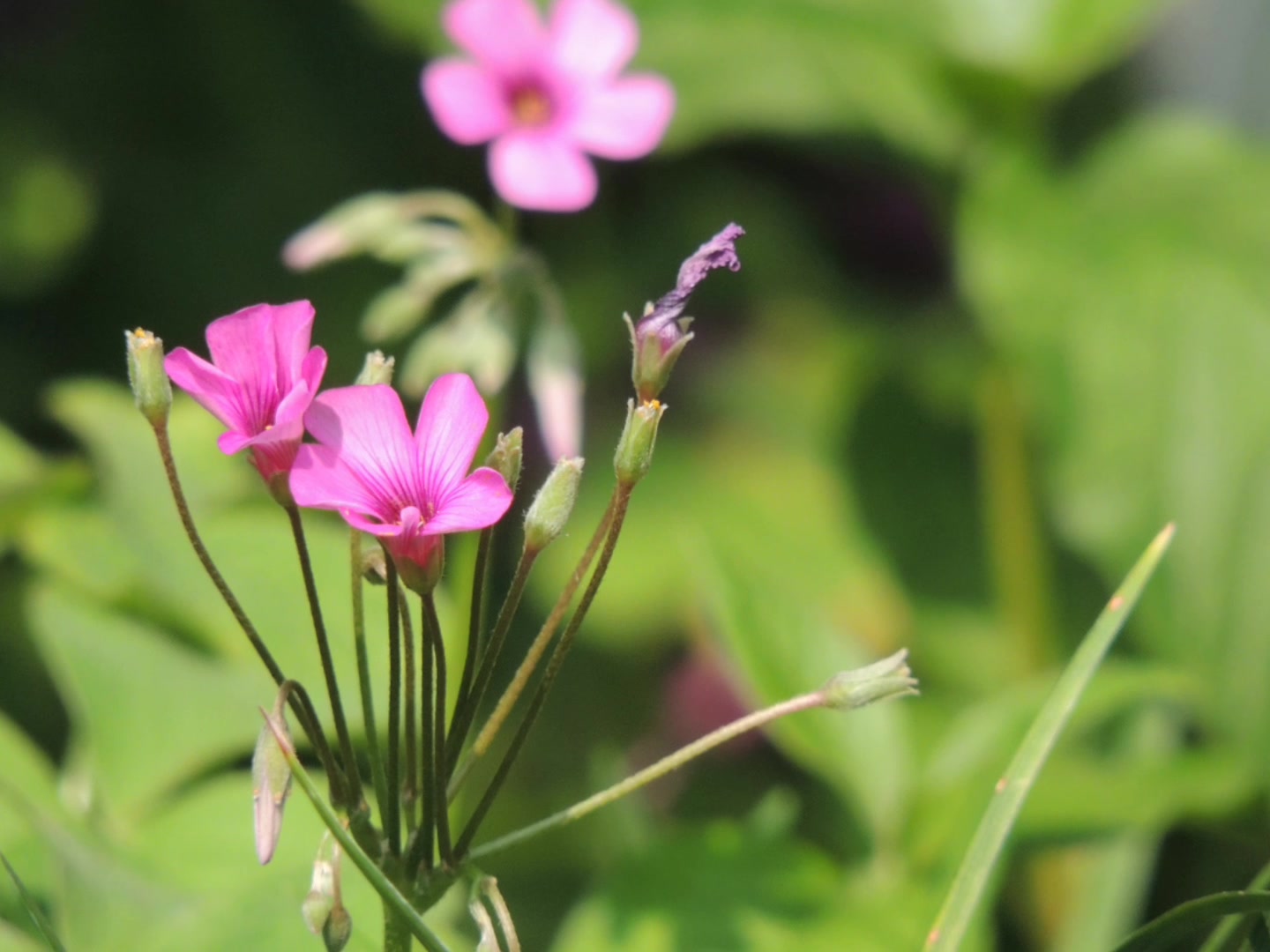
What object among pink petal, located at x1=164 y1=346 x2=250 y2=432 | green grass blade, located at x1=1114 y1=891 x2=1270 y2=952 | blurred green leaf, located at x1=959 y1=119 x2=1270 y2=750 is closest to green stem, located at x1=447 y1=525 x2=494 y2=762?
pink petal, located at x1=164 y1=346 x2=250 y2=432

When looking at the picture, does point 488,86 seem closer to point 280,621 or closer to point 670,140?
point 280,621

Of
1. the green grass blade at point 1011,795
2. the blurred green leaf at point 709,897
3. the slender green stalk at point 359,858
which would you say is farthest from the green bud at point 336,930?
the blurred green leaf at point 709,897

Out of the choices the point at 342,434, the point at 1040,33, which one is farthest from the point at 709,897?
the point at 1040,33

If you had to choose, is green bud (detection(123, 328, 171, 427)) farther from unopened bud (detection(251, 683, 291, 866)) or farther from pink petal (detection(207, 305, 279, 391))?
unopened bud (detection(251, 683, 291, 866))

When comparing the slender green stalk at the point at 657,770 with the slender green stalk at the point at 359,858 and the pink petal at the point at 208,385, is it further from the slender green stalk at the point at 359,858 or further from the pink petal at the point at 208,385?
the pink petal at the point at 208,385

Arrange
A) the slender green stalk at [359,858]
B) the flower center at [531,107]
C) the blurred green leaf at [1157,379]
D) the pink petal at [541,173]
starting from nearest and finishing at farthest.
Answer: the slender green stalk at [359,858] < the pink petal at [541,173] < the flower center at [531,107] < the blurred green leaf at [1157,379]

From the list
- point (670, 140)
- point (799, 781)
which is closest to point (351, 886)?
point (799, 781)
